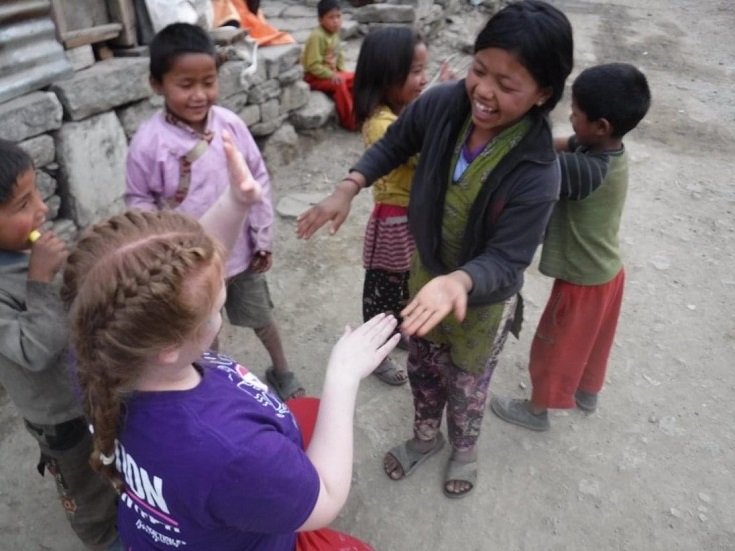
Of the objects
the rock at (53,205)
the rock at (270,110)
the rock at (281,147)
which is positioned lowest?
the rock at (281,147)

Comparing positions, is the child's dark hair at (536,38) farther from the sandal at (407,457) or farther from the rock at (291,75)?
the rock at (291,75)

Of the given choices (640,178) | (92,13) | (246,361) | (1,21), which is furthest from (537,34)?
(640,178)

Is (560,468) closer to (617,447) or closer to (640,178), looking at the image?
(617,447)

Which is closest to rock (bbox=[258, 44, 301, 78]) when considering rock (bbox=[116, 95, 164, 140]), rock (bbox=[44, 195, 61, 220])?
rock (bbox=[116, 95, 164, 140])

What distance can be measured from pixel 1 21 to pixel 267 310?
1.84 meters

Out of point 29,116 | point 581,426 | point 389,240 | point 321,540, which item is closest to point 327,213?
point 389,240

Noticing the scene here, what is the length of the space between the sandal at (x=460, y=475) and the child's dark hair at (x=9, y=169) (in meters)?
1.84

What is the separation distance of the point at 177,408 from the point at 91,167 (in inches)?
103

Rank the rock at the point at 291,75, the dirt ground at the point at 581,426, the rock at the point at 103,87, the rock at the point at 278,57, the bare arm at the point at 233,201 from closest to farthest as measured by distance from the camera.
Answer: the bare arm at the point at 233,201
the dirt ground at the point at 581,426
the rock at the point at 103,87
the rock at the point at 278,57
the rock at the point at 291,75

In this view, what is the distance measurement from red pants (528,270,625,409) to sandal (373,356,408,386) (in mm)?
631

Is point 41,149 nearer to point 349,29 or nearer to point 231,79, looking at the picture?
point 231,79

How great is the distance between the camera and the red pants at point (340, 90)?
550cm

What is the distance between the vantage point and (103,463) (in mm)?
1147

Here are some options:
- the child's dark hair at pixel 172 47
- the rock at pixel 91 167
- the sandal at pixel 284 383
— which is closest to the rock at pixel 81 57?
→ the rock at pixel 91 167
